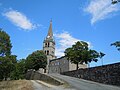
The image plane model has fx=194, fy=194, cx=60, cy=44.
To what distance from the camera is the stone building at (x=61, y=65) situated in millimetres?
89375

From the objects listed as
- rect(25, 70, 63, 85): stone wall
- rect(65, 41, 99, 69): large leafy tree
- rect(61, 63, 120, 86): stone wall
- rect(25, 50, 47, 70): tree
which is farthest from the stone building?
rect(61, 63, 120, 86): stone wall

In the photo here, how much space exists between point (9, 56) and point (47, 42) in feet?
264

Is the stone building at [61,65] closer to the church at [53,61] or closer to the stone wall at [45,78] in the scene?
the church at [53,61]

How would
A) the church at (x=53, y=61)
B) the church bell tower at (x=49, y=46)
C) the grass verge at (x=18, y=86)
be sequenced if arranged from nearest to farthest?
the grass verge at (x=18, y=86), the church at (x=53, y=61), the church bell tower at (x=49, y=46)

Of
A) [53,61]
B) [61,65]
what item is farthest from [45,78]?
[53,61]

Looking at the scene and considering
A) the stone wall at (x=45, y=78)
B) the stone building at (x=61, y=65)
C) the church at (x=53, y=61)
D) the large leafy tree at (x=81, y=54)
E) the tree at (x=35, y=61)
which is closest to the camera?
the stone wall at (x=45, y=78)

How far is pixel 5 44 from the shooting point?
40500mm

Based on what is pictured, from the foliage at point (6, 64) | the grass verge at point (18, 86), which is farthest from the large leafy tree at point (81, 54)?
the foliage at point (6, 64)

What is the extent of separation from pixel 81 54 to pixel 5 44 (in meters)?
27.8

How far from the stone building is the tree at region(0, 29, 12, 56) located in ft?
167

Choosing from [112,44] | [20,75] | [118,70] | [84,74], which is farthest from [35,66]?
[112,44]

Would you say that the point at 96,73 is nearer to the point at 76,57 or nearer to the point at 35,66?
the point at 76,57

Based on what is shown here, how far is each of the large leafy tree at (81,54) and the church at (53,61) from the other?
26.1 m

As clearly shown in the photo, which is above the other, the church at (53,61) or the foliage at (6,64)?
the church at (53,61)
